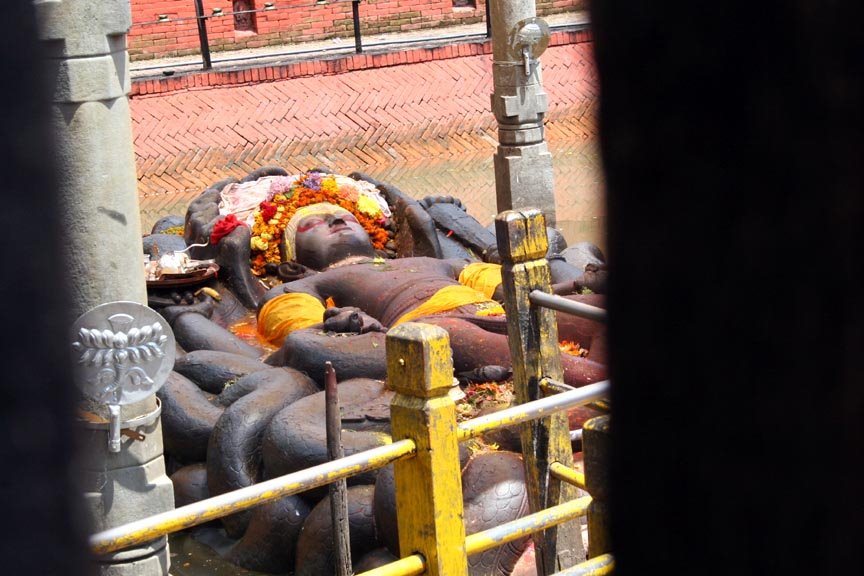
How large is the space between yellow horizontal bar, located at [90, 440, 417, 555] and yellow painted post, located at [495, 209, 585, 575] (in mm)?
1771

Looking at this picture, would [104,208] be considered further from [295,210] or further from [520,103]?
[520,103]

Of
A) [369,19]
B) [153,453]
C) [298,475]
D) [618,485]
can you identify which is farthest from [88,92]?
[369,19]

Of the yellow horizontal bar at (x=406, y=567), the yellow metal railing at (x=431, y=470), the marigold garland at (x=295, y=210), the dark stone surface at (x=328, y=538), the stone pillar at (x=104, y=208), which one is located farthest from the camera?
the marigold garland at (x=295, y=210)

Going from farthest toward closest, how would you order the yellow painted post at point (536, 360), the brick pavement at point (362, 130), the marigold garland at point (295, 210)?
the brick pavement at point (362, 130) < the marigold garland at point (295, 210) < the yellow painted post at point (536, 360)

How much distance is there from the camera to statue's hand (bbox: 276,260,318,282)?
9.11 meters

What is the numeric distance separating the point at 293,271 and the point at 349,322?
2094 mm

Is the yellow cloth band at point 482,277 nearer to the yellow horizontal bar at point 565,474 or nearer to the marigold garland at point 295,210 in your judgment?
the marigold garland at point 295,210

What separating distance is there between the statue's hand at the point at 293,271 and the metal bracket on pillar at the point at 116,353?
507 centimetres

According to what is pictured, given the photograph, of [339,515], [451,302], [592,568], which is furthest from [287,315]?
[592,568]

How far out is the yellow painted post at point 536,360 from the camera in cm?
452

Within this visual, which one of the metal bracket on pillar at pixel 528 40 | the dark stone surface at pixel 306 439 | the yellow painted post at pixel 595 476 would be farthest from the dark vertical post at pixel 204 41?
the yellow painted post at pixel 595 476

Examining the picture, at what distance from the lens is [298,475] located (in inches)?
105

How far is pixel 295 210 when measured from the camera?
9562 millimetres

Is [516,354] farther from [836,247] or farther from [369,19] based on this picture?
[369,19]
